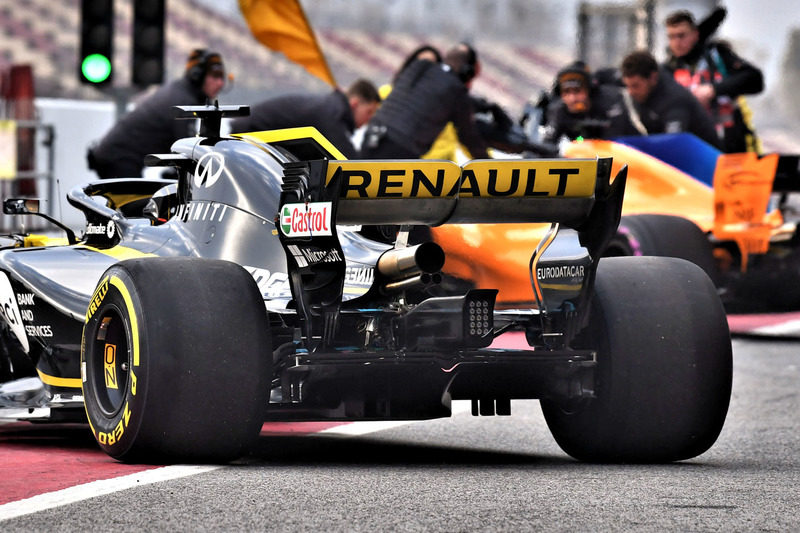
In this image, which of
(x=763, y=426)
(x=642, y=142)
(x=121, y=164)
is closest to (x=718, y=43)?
(x=642, y=142)

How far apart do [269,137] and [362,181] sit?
1.39 meters

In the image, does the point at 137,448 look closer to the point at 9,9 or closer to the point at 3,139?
the point at 3,139

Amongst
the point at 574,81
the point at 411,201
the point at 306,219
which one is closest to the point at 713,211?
the point at 574,81

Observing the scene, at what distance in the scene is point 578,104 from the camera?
12930mm

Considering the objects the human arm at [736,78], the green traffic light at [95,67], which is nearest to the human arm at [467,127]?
the human arm at [736,78]

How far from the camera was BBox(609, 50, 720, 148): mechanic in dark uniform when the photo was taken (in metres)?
12.7

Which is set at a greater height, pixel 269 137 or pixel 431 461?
pixel 269 137

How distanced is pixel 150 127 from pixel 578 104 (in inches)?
134

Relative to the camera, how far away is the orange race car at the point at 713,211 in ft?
36.6

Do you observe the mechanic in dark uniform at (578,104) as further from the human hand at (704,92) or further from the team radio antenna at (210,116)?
the team radio antenna at (210,116)

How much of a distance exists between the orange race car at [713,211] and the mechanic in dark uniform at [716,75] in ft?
3.90

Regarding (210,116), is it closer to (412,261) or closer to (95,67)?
(412,261)

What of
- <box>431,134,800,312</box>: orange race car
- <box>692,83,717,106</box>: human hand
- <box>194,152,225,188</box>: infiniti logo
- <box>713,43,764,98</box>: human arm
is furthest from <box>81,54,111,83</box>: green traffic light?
<box>194,152,225,188</box>: infiniti logo

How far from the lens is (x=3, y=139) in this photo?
18406 millimetres
